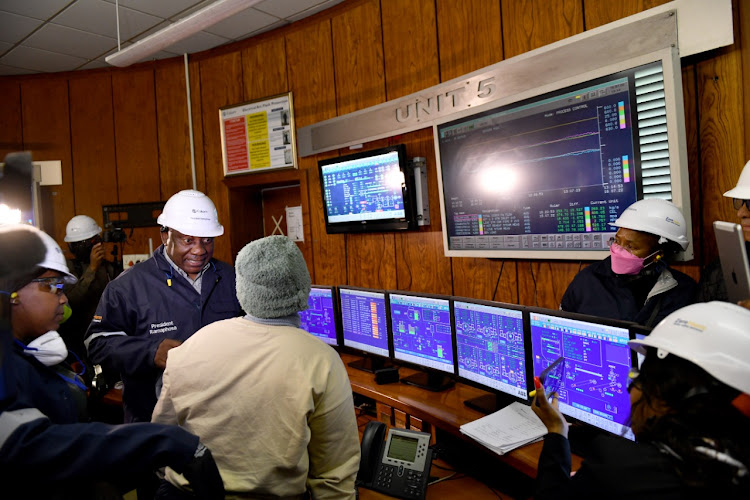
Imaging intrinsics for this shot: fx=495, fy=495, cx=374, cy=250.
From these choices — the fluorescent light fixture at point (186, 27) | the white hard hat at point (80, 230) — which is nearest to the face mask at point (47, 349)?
the fluorescent light fixture at point (186, 27)

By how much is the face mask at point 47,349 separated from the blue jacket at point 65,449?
42 cm

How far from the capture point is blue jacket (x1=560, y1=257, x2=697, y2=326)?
191 centimetres

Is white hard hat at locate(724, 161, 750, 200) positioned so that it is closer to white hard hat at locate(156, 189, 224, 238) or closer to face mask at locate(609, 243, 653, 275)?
face mask at locate(609, 243, 653, 275)

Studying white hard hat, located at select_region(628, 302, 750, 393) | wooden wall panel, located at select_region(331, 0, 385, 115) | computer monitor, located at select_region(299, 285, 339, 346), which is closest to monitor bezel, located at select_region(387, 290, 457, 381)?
computer monitor, located at select_region(299, 285, 339, 346)

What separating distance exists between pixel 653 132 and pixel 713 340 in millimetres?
1305

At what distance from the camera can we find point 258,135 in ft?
13.2

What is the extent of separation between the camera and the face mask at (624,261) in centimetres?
198

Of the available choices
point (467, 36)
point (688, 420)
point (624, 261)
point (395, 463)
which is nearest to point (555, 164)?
point (624, 261)

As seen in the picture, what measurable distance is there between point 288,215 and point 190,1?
5.71ft

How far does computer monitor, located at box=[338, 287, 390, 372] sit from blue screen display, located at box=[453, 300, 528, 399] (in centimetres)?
54

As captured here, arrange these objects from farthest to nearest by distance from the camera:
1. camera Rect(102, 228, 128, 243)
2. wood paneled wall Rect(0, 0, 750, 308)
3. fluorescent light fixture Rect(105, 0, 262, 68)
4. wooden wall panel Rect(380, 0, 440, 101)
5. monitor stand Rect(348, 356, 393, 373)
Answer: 1. camera Rect(102, 228, 128, 243)
2. wooden wall panel Rect(380, 0, 440, 101)
3. monitor stand Rect(348, 356, 393, 373)
4. fluorescent light fixture Rect(105, 0, 262, 68)
5. wood paneled wall Rect(0, 0, 750, 308)

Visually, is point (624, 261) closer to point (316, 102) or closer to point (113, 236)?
point (316, 102)

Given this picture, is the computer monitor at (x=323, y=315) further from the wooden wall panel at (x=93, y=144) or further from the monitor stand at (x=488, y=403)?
the wooden wall panel at (x=93, y=144)

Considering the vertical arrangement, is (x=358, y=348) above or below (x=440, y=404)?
above
